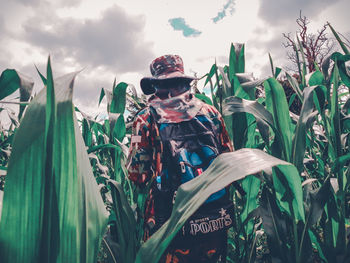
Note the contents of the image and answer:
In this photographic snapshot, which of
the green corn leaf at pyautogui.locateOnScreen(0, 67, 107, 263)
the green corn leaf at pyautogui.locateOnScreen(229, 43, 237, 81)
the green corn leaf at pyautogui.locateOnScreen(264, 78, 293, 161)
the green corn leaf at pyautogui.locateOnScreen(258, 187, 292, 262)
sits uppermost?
the green corn leaf at pyautogui.locateOnScreen(229, 43, 237, 81)

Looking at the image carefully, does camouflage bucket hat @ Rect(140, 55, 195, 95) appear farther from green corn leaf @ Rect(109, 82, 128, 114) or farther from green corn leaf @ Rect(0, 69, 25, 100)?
green corn leaf @ Rect(0, 69, 25, 100)

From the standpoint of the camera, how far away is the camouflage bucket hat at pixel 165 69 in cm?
113

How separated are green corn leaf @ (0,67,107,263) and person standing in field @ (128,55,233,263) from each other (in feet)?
2.13

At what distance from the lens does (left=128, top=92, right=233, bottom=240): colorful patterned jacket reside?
3.29 ft

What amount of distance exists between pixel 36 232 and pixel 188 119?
2.63ft

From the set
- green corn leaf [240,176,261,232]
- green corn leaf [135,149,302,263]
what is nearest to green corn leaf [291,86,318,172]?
green corn leaf [240,176,261,232]

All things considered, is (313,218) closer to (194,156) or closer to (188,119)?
(194,156)

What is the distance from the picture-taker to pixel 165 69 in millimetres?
1174

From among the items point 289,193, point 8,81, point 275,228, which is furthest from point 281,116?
point 8,81

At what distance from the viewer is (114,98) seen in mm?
1290

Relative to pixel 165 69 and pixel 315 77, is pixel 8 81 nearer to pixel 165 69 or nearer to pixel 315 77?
pixel 165 69

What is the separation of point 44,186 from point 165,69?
97cm

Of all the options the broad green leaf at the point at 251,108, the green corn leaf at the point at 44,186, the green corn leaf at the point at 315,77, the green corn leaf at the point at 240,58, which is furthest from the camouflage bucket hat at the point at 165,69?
the green corn leaf at the point at 44,186

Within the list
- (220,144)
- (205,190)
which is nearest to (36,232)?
(205,190)
